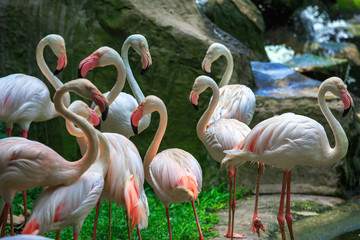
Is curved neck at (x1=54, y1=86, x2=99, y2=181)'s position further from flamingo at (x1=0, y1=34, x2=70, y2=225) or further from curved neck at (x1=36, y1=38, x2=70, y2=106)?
curved neck at (x1=36, y1=38, x2=70, y2=106)

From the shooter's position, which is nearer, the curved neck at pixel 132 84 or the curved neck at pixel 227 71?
the curved neck at pixel 132 84

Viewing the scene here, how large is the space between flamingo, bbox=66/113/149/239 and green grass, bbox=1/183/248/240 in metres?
1.02

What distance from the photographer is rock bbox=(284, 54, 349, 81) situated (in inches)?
391

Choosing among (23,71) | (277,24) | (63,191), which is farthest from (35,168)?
(277,24)

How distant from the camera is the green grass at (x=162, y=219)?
178 inches

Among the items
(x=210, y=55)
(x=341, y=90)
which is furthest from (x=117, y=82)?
(x=341, y=90)

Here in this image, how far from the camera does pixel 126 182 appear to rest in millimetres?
3506

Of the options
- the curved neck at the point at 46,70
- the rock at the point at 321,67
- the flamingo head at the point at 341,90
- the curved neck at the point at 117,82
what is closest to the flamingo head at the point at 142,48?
the curved neck at the point at 117,82

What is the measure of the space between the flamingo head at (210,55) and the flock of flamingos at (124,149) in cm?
1

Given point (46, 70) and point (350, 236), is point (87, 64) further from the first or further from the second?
point (350, 236)

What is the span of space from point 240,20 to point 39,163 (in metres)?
7.03

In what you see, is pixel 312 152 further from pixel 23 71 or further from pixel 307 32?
pixel 307 32

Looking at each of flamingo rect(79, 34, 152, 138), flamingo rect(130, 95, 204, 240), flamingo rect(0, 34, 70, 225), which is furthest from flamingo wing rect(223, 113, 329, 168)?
flamingo rect(0, 34, 70, 225)

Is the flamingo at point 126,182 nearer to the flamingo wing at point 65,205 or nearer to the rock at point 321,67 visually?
the flamingo wing at point 65,205
